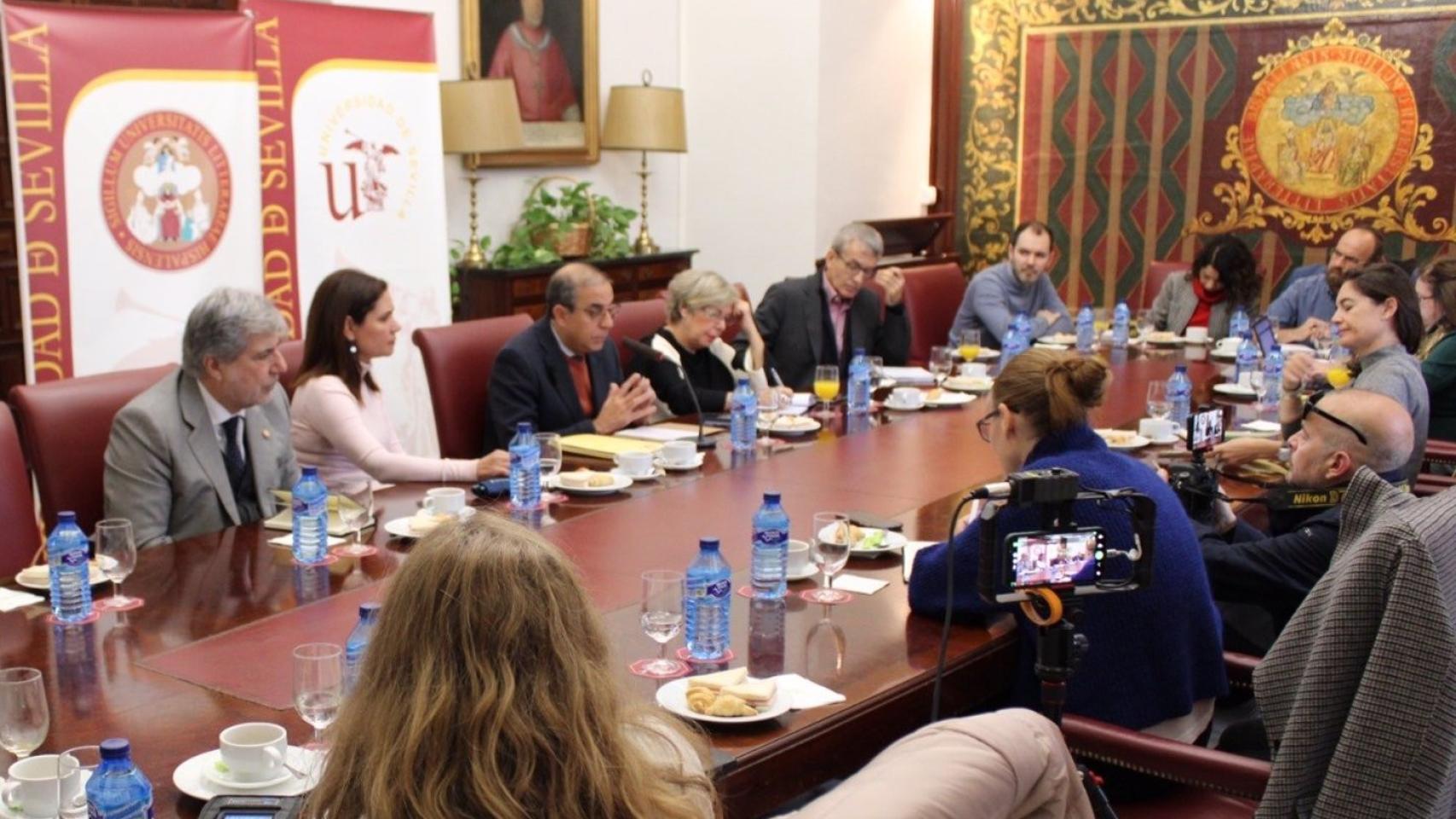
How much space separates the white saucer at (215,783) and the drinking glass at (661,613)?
0.52 m

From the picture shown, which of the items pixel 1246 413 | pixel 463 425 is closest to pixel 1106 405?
pixel 1246 413

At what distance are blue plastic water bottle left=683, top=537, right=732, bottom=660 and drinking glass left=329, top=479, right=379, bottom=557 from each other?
0.82m

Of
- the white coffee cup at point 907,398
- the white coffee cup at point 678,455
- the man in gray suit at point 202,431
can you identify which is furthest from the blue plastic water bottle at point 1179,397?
the man in gray suit at point 202,431

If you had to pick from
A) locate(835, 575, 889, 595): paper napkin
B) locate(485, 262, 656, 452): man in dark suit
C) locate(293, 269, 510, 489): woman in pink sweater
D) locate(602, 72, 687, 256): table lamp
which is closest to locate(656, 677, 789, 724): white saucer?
locate(835, 575, 889, 595): paper napkin

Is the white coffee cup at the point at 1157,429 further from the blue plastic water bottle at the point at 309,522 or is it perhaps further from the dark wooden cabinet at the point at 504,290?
the dark wooden cabinet at the point at 504,290

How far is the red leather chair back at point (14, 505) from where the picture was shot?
2.94 metres

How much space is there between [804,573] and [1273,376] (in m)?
2.60

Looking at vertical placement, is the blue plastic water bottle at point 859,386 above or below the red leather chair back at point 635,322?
below

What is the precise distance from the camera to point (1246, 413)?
4.45 metres

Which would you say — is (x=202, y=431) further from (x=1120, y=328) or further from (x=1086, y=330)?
(x=1120, y=328)

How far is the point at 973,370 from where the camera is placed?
493 centimetres

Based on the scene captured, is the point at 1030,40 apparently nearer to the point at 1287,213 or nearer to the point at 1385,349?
the point at 1287,213

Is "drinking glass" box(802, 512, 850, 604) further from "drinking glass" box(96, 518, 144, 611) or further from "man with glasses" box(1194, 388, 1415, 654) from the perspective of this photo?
"drinking glass" box(96, 518, 144, 611)

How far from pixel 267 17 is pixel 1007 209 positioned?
181 inches
